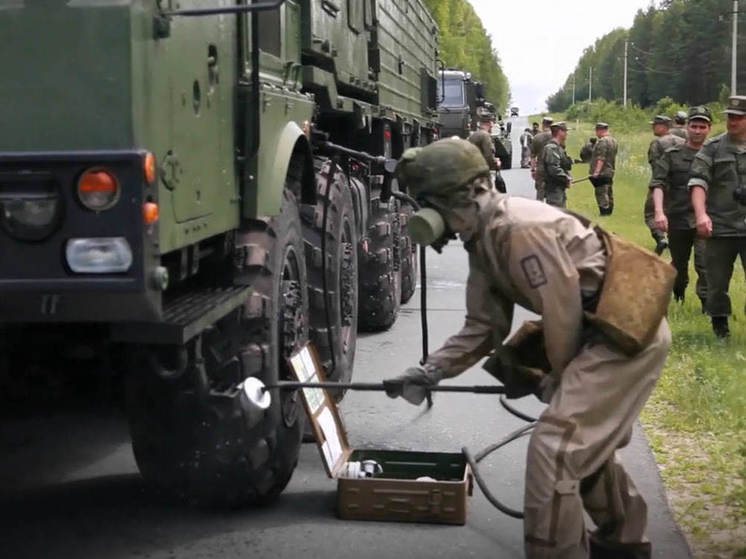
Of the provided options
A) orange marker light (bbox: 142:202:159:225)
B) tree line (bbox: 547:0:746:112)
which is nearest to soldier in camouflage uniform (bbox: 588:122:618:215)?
orange marker light (bbox: 142:202:159:225)

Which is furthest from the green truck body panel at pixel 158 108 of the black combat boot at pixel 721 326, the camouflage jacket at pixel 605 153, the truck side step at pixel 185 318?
the camouflage jacket at pixel 605 153

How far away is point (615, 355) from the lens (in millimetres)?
4465

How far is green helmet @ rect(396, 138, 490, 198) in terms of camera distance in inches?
179

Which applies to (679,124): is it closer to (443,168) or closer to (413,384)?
(413,384)

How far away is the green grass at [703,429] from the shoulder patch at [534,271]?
1.77m

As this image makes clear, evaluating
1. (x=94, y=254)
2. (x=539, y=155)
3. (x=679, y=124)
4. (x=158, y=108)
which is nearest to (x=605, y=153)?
(x=539, y=155)

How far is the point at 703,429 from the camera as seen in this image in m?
7.64

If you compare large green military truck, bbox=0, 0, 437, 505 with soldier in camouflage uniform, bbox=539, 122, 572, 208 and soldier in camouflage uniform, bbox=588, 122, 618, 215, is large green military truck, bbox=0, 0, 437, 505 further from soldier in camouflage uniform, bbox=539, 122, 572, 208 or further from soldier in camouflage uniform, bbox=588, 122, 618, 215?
soldier in camouflage uniform, bbox=588, 122, 618, 215

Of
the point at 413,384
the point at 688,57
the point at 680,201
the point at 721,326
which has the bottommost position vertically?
the point at 721,326

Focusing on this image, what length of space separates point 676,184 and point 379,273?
2820mm

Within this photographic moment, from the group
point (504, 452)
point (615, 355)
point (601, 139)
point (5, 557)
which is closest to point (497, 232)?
point (615, 355)

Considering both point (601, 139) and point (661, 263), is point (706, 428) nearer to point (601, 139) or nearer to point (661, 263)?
point (661, 263)

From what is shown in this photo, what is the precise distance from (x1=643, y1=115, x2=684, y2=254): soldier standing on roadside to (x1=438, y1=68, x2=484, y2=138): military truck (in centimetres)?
943

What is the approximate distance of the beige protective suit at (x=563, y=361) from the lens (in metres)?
4.32
